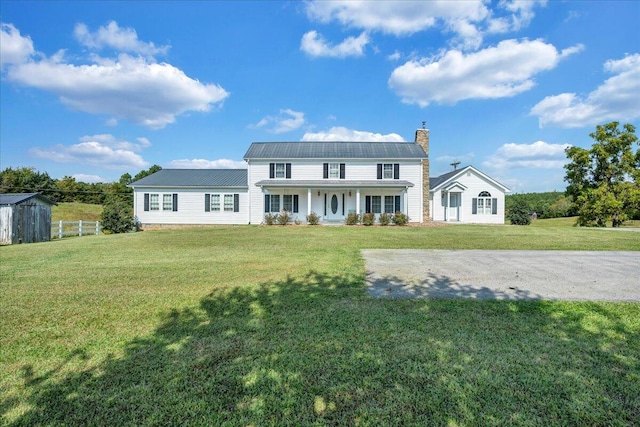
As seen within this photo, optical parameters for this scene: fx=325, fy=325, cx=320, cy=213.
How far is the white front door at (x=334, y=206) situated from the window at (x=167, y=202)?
1180 cm

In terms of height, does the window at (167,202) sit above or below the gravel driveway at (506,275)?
above

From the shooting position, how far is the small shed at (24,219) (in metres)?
15.0

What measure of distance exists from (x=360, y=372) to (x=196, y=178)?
25203mm

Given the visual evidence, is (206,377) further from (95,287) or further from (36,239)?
(36,239)

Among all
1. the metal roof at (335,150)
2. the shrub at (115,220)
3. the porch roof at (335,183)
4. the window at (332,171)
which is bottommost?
the shrub at (115,220)

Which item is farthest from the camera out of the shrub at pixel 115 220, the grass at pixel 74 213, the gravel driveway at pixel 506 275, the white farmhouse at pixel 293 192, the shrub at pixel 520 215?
the grass at pixel 74 213

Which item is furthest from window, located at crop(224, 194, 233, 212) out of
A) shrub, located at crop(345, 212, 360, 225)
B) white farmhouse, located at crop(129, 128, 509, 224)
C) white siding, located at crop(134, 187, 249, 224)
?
shrub, located at crop(345, 212, 360, 225)

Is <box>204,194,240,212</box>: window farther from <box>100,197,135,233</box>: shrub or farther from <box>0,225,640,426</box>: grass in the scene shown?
<box>0,225,640,426</box>: grass

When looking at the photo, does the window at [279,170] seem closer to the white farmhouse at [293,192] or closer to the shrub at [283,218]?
the white farmhouse at [293,192]

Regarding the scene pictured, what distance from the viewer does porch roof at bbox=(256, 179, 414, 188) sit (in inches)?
899

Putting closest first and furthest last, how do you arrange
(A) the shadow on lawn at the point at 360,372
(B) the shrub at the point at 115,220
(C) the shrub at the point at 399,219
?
(A) the shadow on lawn at the point at 360,372, (B) the shrub at the point at 115,220, (C) the shrub at the point at 399,219

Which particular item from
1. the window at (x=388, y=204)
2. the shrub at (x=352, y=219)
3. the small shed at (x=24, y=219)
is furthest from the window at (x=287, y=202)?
the small shed at (x=24, y=219)

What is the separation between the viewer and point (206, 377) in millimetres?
2652

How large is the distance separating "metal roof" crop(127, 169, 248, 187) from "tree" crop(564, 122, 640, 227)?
24754 millimetres
